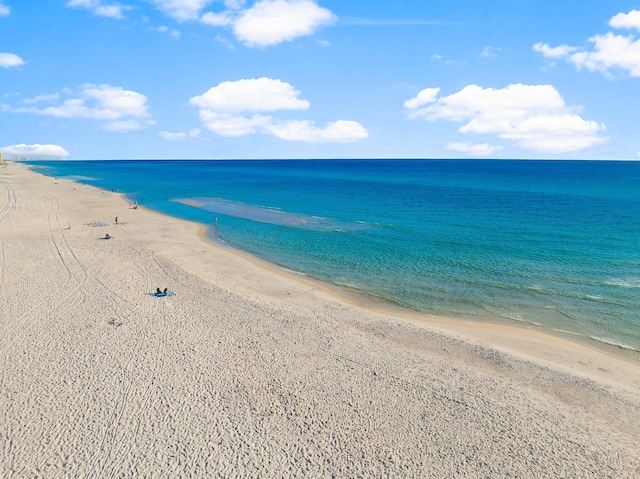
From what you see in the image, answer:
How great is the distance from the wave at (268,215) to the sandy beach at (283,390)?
82.6 ft

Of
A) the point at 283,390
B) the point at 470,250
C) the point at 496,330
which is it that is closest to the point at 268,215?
the point at 470,250

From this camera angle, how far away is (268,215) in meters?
64.1

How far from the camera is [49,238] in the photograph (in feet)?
135

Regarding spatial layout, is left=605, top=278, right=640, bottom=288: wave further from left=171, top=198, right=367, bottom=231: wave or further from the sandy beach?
left=171, top=198, right=367, bottom=231: wave

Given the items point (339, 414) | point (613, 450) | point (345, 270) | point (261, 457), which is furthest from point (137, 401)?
point (345, 270)

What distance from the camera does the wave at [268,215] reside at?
178 ft

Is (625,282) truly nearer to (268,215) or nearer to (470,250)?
(470,250)

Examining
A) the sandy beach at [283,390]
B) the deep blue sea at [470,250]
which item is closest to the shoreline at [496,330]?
the sandy beach at [283,390]

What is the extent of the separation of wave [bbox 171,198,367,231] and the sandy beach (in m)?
25.2

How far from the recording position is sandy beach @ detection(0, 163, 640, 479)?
44.4 ft

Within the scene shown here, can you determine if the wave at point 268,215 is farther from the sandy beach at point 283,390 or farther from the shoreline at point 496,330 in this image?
the sandy beach at point 283,390

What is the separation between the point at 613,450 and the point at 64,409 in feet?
63.6

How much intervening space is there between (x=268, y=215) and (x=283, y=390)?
1903 inches

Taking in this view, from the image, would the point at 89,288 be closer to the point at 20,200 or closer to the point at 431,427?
the point at 431,427
